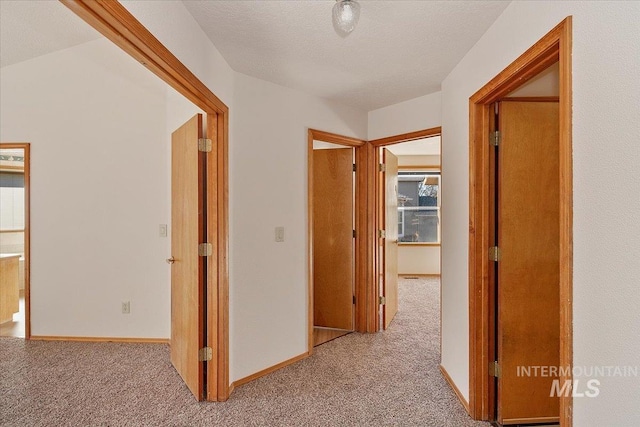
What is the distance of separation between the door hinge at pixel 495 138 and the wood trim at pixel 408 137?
0.90 metres

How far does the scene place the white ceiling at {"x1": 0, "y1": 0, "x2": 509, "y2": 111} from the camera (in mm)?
1700

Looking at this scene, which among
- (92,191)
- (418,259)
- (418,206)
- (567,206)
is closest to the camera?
(567,206)

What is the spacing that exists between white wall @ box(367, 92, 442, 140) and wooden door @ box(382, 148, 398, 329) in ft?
1.11

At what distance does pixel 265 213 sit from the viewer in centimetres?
265

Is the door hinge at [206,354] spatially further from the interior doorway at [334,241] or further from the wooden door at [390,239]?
the wooden door at [390,239]

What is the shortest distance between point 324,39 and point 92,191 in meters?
2.84

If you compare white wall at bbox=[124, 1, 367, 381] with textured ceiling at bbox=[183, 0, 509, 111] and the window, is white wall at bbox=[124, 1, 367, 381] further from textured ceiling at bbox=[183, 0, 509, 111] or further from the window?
the window

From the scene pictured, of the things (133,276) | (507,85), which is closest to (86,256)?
(133,276)

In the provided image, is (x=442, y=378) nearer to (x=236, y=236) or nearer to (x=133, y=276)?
(x=236, y=236)

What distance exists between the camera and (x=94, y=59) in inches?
129

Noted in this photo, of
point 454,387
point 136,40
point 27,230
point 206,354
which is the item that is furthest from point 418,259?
point 136,40

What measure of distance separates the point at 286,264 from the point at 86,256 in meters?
2.18

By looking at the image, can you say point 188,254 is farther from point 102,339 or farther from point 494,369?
point 494,369

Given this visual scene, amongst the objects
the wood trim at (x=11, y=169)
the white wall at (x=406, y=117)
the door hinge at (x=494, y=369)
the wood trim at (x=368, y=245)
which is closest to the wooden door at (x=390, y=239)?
the wood trim at (x=368, y=245)
